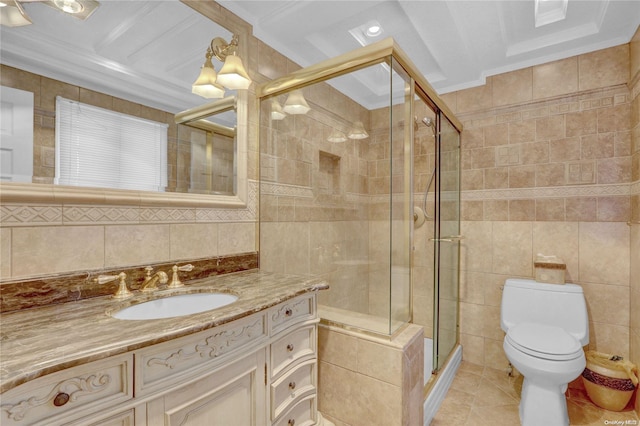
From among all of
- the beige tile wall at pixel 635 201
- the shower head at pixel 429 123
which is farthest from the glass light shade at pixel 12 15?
the beige tile wall at pixel 635 201

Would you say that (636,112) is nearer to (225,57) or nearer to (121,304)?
(225,57)

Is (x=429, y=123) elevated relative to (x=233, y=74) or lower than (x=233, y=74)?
lower

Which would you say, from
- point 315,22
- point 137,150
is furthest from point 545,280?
point 137,150

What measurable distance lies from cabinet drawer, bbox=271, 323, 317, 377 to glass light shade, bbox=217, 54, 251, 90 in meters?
1.29

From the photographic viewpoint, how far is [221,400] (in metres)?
0.97

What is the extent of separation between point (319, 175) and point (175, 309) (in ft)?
3.62

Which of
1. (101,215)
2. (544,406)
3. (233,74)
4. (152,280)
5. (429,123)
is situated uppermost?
(233,74)

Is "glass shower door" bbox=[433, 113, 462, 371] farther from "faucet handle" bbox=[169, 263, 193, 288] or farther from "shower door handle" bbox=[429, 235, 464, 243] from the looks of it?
"faucet handle" bbox=[169, 263, 193, 288]

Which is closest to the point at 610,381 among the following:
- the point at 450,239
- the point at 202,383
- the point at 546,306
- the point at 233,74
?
the point at 546,306

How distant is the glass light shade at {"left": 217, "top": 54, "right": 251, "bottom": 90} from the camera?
1567 mm

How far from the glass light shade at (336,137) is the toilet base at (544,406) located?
6.09 ft

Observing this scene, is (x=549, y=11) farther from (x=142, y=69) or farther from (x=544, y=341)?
(x=142, y=69)

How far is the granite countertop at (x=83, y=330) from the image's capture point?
0.61 meters

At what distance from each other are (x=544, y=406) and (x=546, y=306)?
25.6 inches
